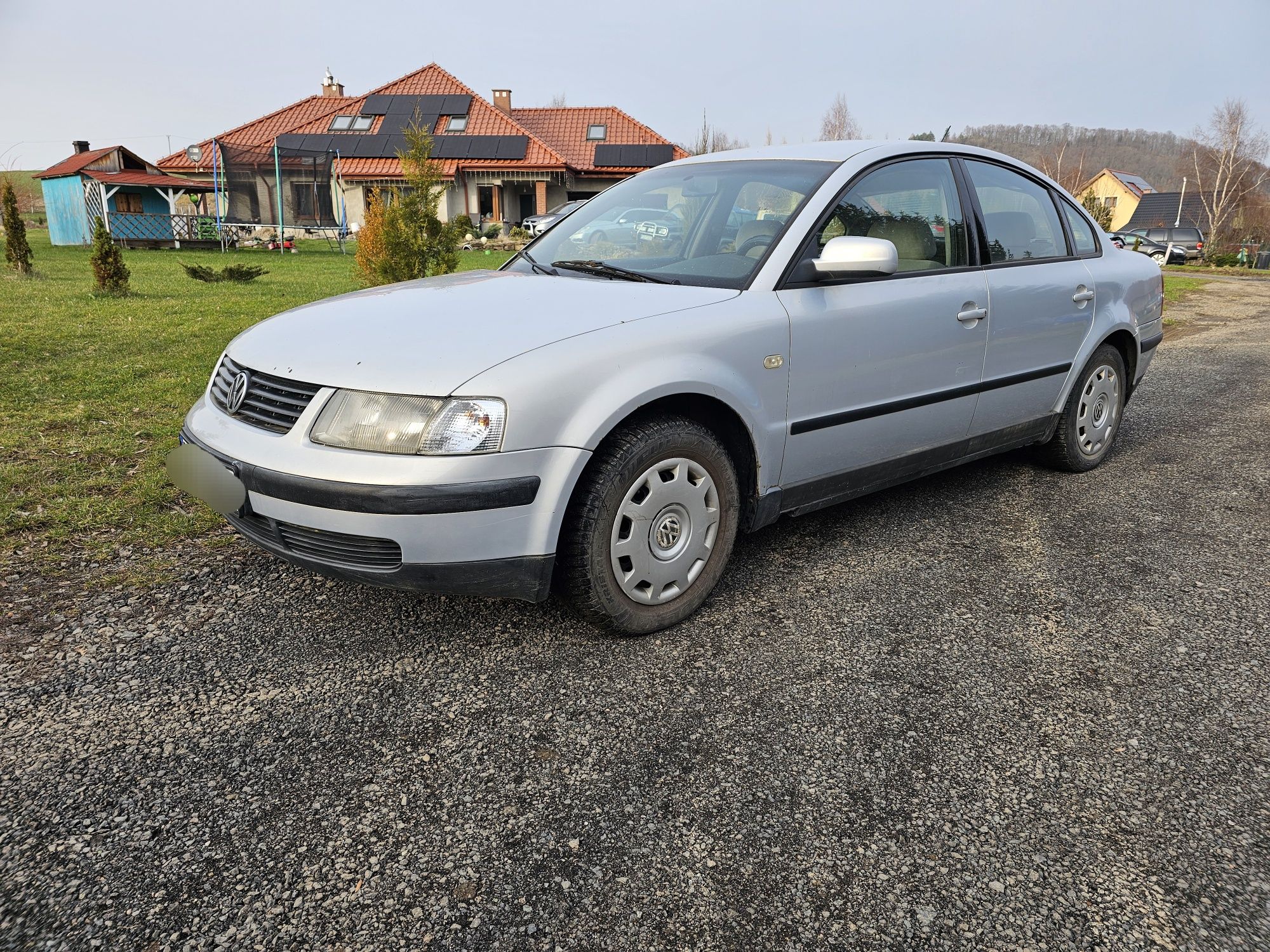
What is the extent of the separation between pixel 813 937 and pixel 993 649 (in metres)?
1.46

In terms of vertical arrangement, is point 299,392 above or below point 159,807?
above

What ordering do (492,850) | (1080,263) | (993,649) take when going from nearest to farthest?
Result: (492,850), (993,649), (1080,263)

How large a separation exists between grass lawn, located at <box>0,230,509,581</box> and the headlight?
56.5 inches

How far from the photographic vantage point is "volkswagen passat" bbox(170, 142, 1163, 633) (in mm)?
2484

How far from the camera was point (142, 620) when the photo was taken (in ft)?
9.65

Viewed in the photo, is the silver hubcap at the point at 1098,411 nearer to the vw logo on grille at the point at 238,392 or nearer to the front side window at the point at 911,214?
the front side window at the point at 911,214

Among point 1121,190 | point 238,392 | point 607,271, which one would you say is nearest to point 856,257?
point 607,271

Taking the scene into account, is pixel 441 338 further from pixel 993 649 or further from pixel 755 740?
pixel 993 649

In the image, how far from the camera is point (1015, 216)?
418 centimetres

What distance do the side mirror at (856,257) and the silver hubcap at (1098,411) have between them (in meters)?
2.13

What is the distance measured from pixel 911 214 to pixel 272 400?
262 cm

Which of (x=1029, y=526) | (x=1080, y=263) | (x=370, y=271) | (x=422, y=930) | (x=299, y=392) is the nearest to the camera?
(x=422, y=930)

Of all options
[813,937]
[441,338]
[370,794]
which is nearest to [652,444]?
[441,338]

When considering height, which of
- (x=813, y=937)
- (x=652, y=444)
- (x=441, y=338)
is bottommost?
(x=813, y=937)
